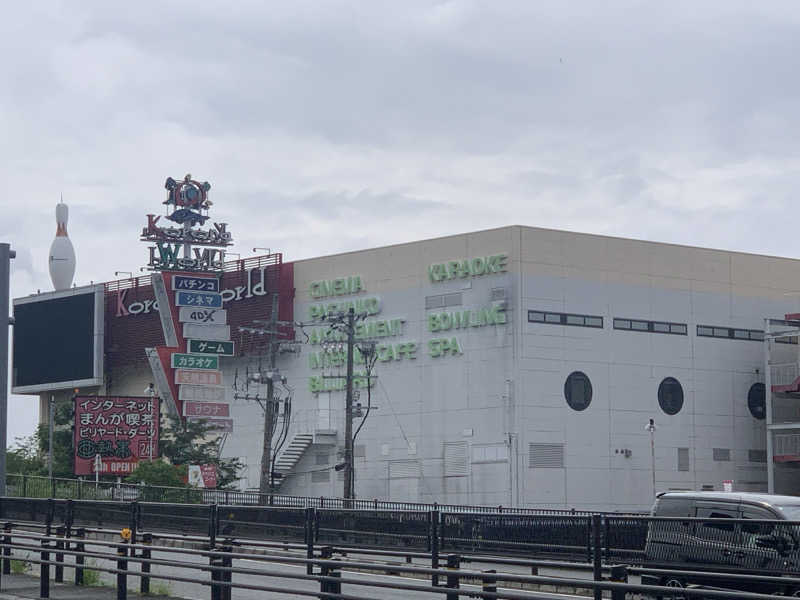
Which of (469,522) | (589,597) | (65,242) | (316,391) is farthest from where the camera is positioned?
(65,242)

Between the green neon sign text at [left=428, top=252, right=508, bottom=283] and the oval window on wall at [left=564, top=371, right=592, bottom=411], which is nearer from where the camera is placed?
the oval window on wall at [left=564, top=371, right=592, bottom=411]

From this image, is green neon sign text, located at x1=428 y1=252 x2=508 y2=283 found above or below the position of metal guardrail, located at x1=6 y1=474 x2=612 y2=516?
above

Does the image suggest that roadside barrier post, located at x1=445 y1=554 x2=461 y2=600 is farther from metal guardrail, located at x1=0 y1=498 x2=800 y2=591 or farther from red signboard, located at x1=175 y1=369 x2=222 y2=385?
red signboard, located at x1=175 y1=369 x2=222 y2=385

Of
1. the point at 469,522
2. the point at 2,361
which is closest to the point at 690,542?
the point at 469,522

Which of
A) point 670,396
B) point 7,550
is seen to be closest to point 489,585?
point 7,550

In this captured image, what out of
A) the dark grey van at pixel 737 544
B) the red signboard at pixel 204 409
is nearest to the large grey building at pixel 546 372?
the red signboard at pixel 204 409

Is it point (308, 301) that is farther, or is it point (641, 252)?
point (308, 301)

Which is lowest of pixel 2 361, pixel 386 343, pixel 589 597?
pixel 589 597

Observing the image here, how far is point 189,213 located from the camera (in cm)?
10012

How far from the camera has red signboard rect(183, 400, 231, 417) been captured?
3027 inches

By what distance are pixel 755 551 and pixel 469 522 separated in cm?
1039

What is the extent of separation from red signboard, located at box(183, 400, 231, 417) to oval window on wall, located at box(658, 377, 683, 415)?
969 inches

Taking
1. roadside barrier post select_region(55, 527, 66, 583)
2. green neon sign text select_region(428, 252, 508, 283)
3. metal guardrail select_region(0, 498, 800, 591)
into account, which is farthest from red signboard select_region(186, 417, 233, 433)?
roadside barrier post select_region(55, 527, 66, 583)

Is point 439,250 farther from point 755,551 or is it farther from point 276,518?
point 755,551
